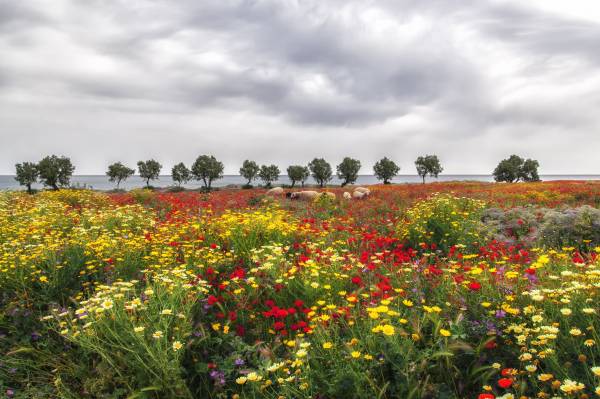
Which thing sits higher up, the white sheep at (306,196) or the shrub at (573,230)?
the white sheep at (306,196)

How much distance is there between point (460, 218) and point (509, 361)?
697cm

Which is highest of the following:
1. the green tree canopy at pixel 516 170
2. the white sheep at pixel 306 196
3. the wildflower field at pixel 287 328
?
the green tree canopy at pixel 516 170

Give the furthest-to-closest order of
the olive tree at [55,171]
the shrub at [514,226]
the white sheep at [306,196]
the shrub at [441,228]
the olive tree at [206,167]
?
the olive tree at [206,167] < the olive tree at [55,171] < the white sheep at [306,196] < the shrub at [514,226] < the shrub at [441,228]

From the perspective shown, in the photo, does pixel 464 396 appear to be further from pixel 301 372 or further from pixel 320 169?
pixel 320 169

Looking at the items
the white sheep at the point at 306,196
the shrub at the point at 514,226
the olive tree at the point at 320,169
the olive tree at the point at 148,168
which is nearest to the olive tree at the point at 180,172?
the olive tree at the point at 148,168

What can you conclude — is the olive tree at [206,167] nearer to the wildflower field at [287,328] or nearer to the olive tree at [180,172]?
the olive tree at [180,172]

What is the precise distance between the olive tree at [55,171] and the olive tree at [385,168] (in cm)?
6676

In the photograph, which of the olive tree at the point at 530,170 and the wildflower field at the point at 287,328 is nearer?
the wildflower field at the point at 287,328

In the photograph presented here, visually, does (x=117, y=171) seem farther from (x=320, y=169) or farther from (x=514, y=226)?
(x=514, y=226)

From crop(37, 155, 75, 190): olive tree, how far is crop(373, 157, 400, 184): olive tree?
66762 millimetres

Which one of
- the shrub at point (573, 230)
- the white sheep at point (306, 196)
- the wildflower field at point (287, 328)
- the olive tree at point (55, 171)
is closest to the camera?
the wildflower field at point (287, 328)

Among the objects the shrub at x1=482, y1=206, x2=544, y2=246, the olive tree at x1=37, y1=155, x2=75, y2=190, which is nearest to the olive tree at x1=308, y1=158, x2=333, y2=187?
the olive tree at x1=37, y1=155, x2=75, y2=190

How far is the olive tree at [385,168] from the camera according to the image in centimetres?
9146

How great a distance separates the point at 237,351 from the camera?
4.19m
